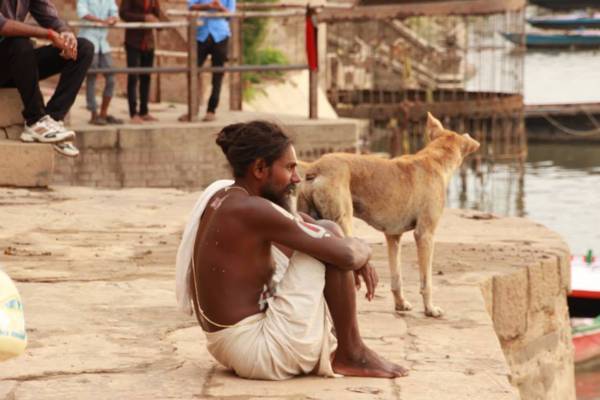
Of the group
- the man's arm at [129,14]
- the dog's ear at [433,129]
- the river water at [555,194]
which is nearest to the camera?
the dog's ear at [433,129]

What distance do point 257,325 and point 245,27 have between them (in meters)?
20.0

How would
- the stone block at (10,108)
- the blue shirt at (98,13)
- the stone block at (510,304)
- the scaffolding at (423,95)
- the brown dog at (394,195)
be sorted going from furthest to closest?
the scaffolding at (423,95) → the blue shirt at (98,13) → the stone block at (10,108) → the stone block at (510,304) → the brown dog at (394,195)

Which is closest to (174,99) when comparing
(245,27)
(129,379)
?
(245,27)

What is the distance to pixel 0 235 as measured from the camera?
9.53 meters

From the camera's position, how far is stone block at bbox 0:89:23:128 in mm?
11312

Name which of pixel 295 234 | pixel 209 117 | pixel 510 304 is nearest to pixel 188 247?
pixel 295 234

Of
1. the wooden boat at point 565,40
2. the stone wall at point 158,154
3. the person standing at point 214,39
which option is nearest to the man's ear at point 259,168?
the stone wall at point 158,154

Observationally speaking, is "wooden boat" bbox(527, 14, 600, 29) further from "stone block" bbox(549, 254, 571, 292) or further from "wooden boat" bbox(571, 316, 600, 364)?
"stone block" bbox(549, 254, 571, 292)

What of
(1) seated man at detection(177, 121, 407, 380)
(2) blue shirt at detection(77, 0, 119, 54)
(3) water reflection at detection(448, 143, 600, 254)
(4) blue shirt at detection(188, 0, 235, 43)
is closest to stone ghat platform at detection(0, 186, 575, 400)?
(1) seated man at detection(177, 121, 407, 380)

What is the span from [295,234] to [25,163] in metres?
6.28

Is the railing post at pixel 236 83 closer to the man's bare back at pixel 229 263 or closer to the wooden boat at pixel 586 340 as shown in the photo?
the wooden boat at pixel 586 340

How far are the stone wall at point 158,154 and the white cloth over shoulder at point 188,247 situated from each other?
26.4 ft

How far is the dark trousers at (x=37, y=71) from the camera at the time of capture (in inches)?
421

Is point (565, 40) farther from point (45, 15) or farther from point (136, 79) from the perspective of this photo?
point (45, 15)
